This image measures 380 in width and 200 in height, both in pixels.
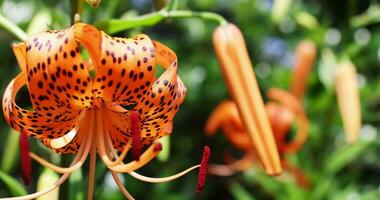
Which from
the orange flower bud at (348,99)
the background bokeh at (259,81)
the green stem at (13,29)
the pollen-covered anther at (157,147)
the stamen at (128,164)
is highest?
the green stem at (13,29)

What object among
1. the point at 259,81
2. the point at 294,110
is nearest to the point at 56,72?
the point at 294,110

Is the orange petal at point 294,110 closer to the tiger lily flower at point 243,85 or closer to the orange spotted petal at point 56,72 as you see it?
the tiger lily flower at point 243,85

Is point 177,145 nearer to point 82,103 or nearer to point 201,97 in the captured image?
point 201,97

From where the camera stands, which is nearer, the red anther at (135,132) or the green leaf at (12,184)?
the red anther at (135,132)

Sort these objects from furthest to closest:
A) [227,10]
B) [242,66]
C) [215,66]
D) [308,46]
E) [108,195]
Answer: [227,10], [215,66], [108,195], [308,46], [242,66]

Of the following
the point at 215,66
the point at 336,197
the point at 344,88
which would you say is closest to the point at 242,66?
the point at 344,88

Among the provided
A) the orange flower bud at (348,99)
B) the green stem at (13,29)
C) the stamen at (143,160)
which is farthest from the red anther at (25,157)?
the orange flower bud at (348,99)
